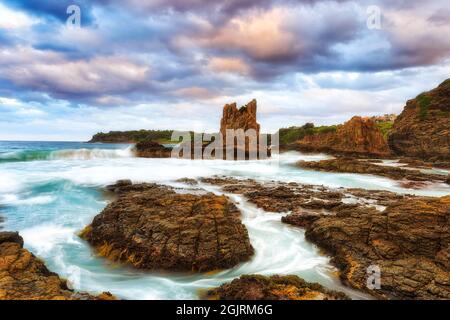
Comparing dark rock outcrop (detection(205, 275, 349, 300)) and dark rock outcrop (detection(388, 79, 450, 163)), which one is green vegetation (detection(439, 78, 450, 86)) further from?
dark rock outcrop (detection(205, 275, 349, 300))

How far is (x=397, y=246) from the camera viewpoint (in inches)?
312

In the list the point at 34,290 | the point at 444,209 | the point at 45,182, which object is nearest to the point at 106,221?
the point at 34,290

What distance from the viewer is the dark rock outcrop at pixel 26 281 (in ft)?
16.9

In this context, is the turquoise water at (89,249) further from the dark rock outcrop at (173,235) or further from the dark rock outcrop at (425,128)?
the dark rock outcrop at (425,128)

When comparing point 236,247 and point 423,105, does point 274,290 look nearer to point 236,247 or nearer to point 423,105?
point 236,247

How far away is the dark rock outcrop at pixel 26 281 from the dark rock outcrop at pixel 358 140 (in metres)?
55.2

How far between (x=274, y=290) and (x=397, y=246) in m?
4.22

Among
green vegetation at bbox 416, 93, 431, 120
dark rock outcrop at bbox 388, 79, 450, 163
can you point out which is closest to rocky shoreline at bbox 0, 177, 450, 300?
dark rock outcrop at bbox 388, 79, 450, 163

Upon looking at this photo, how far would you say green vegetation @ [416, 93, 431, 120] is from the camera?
54.6 m

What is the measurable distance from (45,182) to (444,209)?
21.5m

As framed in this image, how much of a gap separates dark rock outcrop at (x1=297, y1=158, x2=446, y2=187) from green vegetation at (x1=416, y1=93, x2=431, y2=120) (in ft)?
107

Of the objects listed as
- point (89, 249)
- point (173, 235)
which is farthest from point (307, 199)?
point (89, 249)

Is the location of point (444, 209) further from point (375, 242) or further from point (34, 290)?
point (34, 290)

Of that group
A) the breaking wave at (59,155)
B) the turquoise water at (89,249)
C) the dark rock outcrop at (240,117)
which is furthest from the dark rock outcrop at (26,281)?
the dark rock outcrop at (240,117)
